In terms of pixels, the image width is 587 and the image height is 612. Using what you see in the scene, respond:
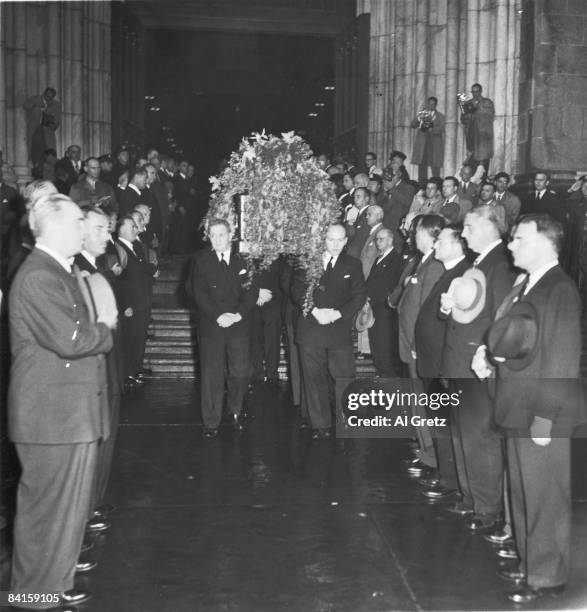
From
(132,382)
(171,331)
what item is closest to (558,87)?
(171,331)

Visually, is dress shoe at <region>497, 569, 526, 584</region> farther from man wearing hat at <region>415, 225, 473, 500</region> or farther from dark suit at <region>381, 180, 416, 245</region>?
dark suit at <region>381, 180, 416, 245</region>

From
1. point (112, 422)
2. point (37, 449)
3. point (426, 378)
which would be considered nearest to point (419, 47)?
point (426, 378)

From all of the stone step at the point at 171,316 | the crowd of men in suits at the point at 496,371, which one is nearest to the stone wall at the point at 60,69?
the stone step at the point at 171,316

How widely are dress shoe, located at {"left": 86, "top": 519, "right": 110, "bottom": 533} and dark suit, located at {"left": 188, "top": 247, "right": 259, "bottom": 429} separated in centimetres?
239

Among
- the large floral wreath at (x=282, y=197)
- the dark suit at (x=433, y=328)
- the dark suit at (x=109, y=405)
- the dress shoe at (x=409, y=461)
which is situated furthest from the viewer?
the large floral wreath at (x=282, y=197)

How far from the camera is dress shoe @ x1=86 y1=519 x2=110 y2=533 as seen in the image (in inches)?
196

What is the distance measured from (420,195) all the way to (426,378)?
6.91 metres

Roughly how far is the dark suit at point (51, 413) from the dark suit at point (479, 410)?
2259 millimetres

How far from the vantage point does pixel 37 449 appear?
368 cm

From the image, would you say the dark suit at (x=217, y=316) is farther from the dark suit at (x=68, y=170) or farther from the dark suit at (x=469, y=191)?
the dark suit at (x=68, y=170)

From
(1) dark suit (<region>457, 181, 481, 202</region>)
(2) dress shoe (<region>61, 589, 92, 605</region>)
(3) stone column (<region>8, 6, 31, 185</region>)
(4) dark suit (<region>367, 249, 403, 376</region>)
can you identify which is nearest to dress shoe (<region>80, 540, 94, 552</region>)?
(2) dress shoe (<region>61, 589, 92, 605</region>)

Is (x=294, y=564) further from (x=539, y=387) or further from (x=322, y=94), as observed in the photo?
(x=322, y=94)

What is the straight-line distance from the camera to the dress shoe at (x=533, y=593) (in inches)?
157

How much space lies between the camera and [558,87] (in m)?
13.0
